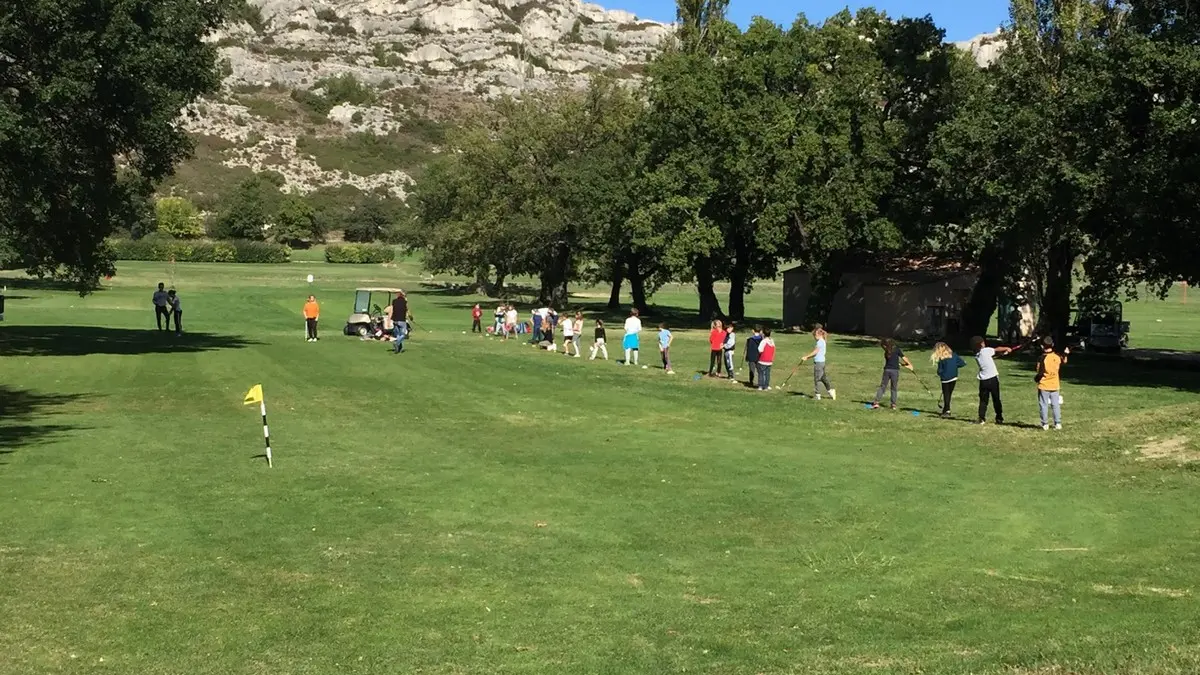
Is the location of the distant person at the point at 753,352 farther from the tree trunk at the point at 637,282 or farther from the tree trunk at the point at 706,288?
the tree trunk at the point at 637,282

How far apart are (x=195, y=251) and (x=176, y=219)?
22444mm

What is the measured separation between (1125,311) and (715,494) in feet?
233

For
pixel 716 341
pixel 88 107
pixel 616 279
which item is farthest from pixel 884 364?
pixel 616 279

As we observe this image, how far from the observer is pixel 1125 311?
77.4m

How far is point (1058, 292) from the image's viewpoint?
43.8 metres

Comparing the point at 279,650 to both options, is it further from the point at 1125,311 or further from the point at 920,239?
the point at 1125,311

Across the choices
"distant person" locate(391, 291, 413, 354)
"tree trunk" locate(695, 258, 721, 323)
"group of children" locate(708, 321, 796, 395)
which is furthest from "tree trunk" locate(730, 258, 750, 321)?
"group of children" locate(708, 321, 796, 395)

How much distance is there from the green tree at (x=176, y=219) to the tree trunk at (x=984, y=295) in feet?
336

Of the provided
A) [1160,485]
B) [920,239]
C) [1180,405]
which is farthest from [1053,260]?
[1160,485]

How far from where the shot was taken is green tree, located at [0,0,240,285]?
2869 cm

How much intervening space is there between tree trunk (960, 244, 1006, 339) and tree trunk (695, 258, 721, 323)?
1448 cm

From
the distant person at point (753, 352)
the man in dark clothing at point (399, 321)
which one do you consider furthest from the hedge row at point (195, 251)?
the distant person at point (753, 352)

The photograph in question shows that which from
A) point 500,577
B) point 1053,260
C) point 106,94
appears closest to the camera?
point 500,577

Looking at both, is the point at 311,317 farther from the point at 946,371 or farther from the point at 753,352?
the point at 946,371
